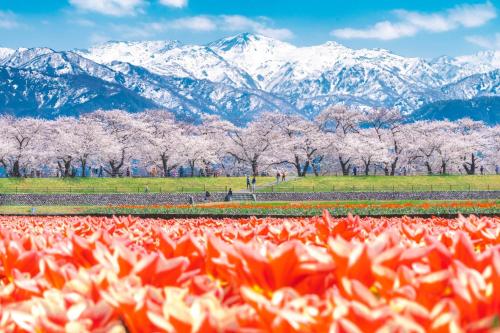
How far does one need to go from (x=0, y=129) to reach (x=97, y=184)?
1275 inches

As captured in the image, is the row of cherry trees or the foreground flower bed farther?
the row of cherry trees

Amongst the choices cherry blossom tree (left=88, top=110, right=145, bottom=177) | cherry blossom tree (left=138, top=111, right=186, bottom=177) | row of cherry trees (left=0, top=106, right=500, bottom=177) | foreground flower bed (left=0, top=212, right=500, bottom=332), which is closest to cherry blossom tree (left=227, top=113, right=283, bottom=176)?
row of cherry trees (left=0, top=106, right=500, bottom=177)

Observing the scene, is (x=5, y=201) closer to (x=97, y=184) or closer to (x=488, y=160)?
(x=97, y=184)

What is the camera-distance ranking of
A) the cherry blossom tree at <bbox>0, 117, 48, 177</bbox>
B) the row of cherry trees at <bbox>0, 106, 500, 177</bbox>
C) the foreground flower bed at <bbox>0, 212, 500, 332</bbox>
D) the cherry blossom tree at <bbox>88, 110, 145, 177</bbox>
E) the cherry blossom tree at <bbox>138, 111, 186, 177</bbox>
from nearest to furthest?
1. the foreground flower bed at <bbox>0, 212, 500, 332</bbox>
2. the cherry blossom tree at <bbox>0, 117, 48, 177</bbox>
3. the row of cherry trees at <bbox>0, 106, 500, 177</bbox>
4. the cherry blossom tree at <bbox>88, 110, 145, 177</bbox>
5. the cherry blossom tree at <bbox>138, 111, 186, 177</bbox>

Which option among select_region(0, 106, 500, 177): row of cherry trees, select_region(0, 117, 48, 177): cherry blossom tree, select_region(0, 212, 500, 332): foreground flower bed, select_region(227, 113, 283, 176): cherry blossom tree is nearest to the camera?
select_region(0, 212, 500, 332): foreground flower bed

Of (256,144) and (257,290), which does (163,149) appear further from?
(257,290)

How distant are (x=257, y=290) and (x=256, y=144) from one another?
9538 cm

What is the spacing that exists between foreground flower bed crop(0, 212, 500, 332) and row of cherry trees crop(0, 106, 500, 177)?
84.4 meters

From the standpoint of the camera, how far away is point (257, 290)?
2273 millimetres

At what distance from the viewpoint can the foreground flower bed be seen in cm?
168

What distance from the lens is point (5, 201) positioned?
52.8m

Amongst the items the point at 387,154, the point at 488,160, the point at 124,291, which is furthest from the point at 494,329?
the point at 488,160

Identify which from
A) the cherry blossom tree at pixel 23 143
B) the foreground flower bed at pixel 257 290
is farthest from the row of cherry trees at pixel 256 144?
the foreground flower bed at pixel 257 290

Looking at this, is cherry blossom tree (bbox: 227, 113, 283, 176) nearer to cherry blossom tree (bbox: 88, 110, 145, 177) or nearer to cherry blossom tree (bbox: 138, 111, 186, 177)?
cherry blossom tree (bbox: 138, 111, 186, 177)
